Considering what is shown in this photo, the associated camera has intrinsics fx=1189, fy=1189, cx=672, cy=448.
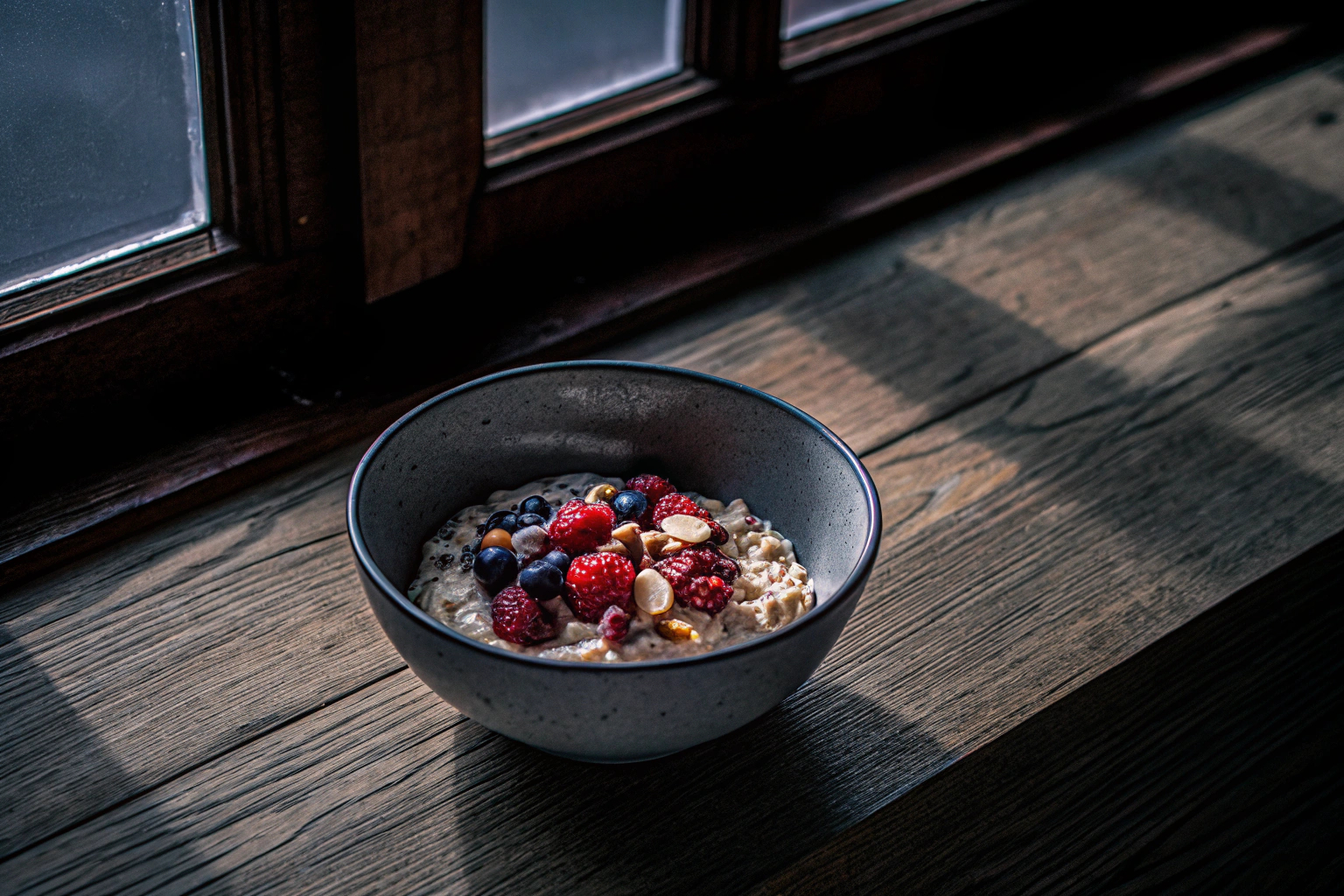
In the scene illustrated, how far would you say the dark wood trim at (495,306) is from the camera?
3.56 ft

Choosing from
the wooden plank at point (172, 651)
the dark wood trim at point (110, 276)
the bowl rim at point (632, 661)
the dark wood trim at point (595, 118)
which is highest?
the dark wood trim at point (595, 118)

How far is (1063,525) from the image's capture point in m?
1.15

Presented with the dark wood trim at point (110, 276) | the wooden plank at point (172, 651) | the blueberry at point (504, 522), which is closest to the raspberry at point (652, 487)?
the blueberry at point (504, 522)

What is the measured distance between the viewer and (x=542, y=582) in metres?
0.85

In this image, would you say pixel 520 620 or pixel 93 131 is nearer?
pixel 520 620

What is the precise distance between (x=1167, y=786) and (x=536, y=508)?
61 cm

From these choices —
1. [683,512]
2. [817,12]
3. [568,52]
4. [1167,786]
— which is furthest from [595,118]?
[1167,786]

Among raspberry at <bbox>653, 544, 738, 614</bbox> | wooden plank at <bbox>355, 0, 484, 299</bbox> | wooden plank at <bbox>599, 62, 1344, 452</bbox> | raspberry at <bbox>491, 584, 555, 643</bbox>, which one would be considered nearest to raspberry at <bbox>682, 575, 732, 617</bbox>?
raspberry at <bbox>653, 544, 738, 614</bbox>

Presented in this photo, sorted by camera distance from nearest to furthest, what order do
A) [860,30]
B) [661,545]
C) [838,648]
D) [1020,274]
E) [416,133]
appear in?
[661,545], [838,648], [416,133], [1020,274], [860,30]

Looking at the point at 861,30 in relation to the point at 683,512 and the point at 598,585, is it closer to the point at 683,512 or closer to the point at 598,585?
the point at 683,512

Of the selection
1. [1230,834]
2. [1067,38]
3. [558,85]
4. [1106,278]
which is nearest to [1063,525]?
[1230,834]

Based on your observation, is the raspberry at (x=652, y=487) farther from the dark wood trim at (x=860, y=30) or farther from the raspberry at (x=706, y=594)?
the dark wood trim at (x=860, y=30)

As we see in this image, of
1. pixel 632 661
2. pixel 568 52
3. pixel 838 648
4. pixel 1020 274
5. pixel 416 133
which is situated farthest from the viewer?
pixel 1020 274

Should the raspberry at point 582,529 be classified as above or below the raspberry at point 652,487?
above
